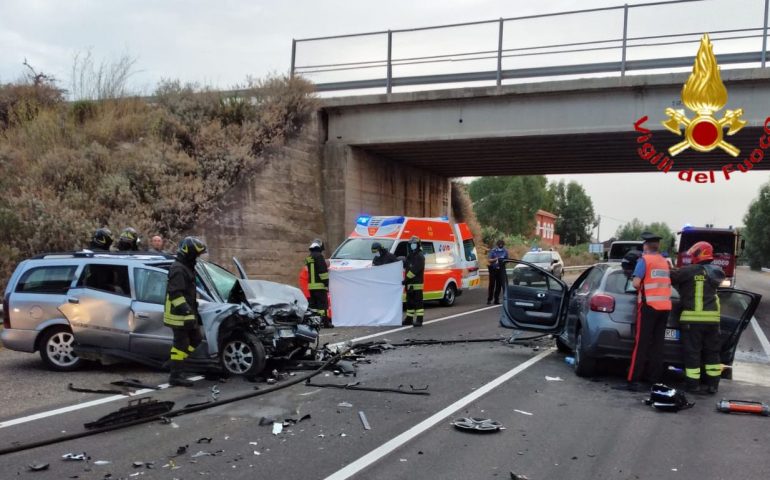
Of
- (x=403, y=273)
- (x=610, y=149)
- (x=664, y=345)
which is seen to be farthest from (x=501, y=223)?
(x=664, y=345)

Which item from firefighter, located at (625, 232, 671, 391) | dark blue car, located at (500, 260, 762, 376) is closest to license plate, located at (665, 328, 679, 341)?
dark blue car, located at (500, 260, 762, 376)

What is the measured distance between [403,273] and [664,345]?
6340 millimetres

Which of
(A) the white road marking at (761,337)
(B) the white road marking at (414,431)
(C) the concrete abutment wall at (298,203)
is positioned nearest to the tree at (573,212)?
(C) the concrete abutment wall at (298,203)

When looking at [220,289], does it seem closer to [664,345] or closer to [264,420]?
[264,420]

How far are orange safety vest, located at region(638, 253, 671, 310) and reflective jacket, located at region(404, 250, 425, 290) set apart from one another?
5.85 meters

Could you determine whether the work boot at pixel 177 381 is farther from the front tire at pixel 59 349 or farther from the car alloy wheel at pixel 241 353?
the front tire at pixel 59 349

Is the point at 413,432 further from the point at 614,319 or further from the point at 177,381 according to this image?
the point at 614,319

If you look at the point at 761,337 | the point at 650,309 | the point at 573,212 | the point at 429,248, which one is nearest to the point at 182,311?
the point at 650,309

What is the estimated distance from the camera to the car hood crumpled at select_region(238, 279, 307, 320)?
302 inches

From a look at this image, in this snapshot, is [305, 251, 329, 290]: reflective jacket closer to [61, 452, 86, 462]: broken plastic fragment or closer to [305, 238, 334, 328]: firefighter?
[305, 238, 334, 328]: firefighter

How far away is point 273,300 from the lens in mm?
8039

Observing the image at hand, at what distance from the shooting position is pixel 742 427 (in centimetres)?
550

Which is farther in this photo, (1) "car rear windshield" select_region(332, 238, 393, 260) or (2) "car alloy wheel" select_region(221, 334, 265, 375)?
(1) "car rear windshield" select_region(332, 238, 393, 260)

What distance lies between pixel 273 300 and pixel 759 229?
271ft
